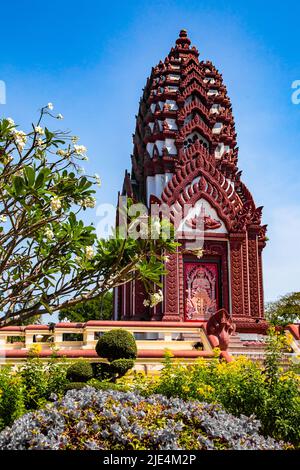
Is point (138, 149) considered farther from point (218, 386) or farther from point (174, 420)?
point (174, 420)

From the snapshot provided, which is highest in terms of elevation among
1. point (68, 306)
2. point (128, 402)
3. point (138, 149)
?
point (138, 149)

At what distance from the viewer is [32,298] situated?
6.93 m

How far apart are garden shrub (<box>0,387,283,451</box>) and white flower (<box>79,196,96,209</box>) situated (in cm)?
237

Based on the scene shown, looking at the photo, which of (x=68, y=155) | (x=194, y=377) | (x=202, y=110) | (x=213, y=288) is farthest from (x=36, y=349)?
(x=202, y=110)

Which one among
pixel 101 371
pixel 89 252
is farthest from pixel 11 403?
pixel 89 252

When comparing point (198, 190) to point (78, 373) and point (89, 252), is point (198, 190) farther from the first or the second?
point (89, 252)

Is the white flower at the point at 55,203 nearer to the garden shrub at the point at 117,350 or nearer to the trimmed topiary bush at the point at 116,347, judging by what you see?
the garden shrub at the point at 117,350

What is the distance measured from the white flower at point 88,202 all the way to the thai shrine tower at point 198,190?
14.5m

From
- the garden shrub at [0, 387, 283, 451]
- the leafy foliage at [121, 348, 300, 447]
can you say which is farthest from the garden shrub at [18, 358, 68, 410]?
the garden shrub at [0, 387, 283, 451]

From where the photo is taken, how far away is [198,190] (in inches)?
930

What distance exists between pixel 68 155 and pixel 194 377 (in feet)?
12.4

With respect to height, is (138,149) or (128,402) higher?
(138,149)

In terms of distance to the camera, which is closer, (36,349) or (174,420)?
(174,420)

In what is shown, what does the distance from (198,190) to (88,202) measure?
1679 centimetres
